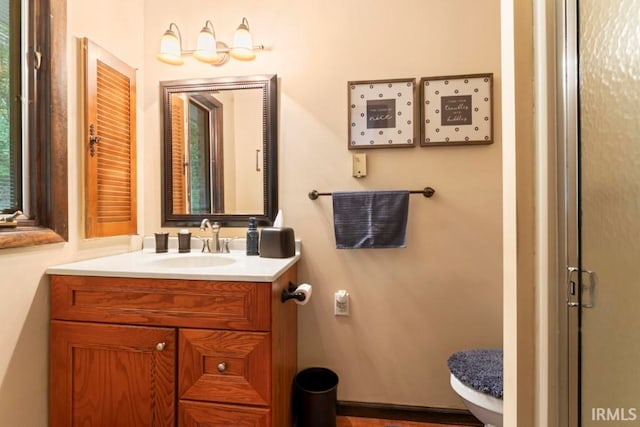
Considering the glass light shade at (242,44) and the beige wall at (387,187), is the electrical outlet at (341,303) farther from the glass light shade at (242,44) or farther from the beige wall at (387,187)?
the glass light shade at (242,44)

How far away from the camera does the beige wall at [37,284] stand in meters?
1.09

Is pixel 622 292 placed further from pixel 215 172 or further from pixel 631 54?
pixel 215 172

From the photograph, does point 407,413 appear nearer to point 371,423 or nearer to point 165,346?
point 371,423

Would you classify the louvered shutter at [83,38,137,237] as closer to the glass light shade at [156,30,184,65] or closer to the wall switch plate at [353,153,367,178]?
the glass light shade at [156,30,184,65]

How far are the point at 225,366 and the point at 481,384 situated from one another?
89 centimetres

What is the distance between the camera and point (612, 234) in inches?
23.9

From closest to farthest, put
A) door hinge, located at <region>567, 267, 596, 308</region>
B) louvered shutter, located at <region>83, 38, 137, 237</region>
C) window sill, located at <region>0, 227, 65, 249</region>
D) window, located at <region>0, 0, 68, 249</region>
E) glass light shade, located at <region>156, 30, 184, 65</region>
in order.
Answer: door hinge, located at <region>567, 267, 596, 308</region>
window sill, located at <region>0, 227, 65, 249</region>
window, located at <region>0, 0, 68, 249</region>
louvered shutter, located at <region>83, 38, 137, 237</region>
glass light shade, located at <region>156, 30, 184, 65</region>

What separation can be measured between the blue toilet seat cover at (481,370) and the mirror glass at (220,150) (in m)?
1.05

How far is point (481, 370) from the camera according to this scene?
1.17 m

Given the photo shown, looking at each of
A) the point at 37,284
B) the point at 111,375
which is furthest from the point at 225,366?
the point at 37,284

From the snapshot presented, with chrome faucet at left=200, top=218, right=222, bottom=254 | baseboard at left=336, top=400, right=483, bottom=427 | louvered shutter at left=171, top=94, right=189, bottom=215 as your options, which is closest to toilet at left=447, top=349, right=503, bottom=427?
baseboard at left=336, top=400, right=483, bottom=427

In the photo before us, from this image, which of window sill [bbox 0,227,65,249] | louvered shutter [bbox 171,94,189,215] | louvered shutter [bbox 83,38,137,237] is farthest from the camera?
louvered shutter [bbox 171,94,189,215]

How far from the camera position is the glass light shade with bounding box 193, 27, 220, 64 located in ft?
5.17

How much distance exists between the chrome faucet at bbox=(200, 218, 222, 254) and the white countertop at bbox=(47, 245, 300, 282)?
46 millimetres
